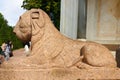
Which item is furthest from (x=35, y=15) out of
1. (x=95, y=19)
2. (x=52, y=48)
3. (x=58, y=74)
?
(x=95, y=19)

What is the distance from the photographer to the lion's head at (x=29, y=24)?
10030 millimetres

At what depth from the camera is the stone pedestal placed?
31.1 feet

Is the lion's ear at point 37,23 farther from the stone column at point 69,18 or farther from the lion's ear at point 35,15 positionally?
the stone column at point 69,18

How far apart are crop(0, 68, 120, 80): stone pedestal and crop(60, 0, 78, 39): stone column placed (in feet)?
30.6

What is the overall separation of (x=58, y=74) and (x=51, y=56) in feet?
1.28

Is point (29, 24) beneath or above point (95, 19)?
above

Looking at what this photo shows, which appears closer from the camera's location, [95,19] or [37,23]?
[37,23]

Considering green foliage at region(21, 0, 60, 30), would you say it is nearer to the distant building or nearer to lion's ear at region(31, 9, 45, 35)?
the distant building

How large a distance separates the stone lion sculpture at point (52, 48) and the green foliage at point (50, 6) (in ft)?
114

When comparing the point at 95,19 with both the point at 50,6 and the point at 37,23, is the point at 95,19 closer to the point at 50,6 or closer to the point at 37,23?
the point at 37,23

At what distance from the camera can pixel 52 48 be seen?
9844mm

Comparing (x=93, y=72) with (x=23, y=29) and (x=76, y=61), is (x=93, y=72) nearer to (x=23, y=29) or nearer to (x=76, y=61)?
(x=76, y=61)

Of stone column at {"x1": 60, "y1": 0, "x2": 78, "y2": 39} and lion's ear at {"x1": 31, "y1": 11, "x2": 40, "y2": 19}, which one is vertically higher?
lion's ear at {"x1": 31, "y1": 11, "x2": 40, "y2": 19}

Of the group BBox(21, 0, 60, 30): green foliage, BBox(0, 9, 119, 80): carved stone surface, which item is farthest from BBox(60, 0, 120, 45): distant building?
BBox(21, 0, 60, 30): green foliage
